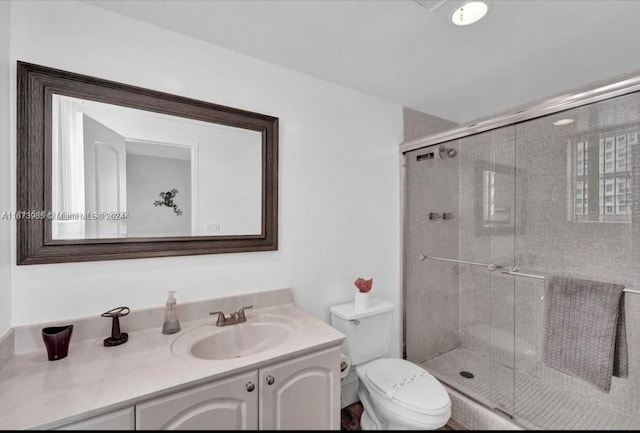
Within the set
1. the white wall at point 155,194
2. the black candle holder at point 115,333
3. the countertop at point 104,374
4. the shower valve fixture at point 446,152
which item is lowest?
the countertop at point 104,374

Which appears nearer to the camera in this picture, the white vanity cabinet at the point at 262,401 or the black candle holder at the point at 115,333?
the white vanity cabinet at the point at 262,401

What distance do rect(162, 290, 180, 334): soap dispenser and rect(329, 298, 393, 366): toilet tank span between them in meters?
0.91

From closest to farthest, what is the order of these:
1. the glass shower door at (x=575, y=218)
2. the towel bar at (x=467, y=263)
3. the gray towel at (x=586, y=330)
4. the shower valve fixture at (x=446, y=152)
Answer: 1. the gray towel at (x=586, y=330)
2. the glass shower door at (x=575, y=218)
3. the towel bar at (x=467, y=263)
4. the shower valve fixture at (x=446, y=152)

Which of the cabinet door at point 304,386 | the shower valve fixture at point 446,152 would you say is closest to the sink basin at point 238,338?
the cabinet door at point 304,386

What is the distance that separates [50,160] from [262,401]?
1249 mm

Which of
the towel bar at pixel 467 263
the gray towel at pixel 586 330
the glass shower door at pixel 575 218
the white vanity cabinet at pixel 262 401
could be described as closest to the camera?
the white vanity cabinet at pixel 262 401

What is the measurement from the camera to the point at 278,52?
157cm

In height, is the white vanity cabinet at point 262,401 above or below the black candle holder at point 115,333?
below

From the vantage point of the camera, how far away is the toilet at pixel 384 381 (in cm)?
76

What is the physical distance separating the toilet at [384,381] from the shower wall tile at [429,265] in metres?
0.43

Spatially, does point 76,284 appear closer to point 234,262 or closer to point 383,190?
point 234,262

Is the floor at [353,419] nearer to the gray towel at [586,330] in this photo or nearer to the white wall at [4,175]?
the gray towel at [586,330]

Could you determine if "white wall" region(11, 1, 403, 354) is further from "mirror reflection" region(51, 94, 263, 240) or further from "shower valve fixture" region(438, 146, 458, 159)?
"shower valve fixture" region(438, 146, 458, 159)

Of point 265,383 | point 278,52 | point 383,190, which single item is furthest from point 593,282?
point 278,52
